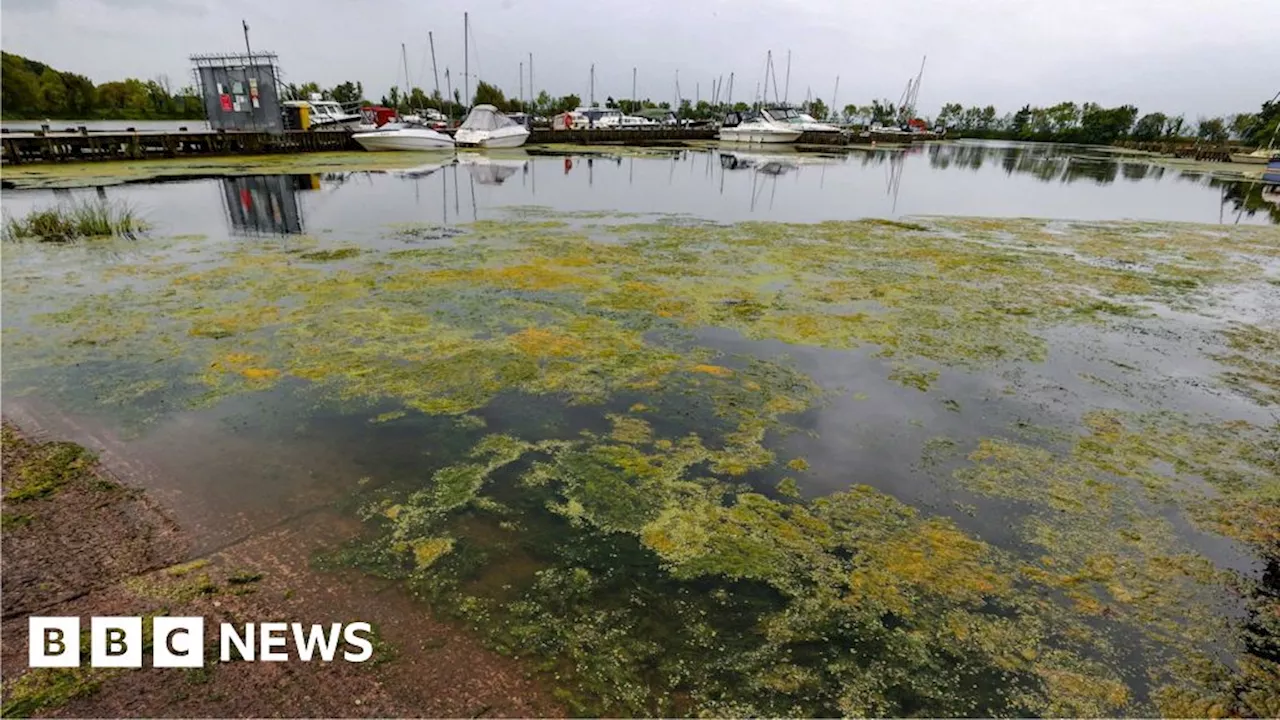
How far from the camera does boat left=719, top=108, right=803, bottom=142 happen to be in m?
40.4

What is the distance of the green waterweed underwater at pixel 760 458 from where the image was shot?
2.55 metres

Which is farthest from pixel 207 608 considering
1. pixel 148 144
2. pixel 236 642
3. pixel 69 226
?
pixel 148 144

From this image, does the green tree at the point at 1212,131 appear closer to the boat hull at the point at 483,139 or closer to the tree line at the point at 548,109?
the tree line at the point at 548,109

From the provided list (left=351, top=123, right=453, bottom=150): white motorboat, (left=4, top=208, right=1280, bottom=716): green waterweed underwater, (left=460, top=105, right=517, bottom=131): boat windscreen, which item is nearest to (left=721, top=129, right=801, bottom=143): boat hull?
(left=460, top=105, right=517, bottom=131): boat windscreen

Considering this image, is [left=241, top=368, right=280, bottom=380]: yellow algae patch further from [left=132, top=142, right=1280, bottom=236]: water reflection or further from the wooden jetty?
the wooden jetty

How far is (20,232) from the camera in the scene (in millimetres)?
9195

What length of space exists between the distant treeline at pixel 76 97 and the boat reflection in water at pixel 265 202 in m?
46.0

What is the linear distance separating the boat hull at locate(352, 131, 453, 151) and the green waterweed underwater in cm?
1939

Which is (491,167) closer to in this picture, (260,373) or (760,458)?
(260,373)

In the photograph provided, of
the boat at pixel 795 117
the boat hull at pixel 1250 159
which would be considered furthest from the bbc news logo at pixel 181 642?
the boat hull at pixel 1250 159

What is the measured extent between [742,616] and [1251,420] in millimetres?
4988

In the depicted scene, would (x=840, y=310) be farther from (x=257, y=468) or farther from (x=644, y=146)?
(x=644, y=146)

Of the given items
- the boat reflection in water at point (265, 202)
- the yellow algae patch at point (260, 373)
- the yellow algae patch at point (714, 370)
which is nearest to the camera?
the yellow algae patch at point (260, 373)

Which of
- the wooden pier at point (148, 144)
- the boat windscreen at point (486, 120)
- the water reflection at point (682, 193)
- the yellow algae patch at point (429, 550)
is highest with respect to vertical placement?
the boat windscreen at point (486, 120)
